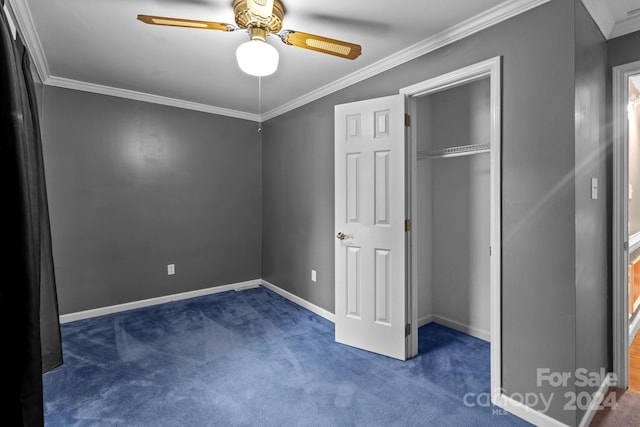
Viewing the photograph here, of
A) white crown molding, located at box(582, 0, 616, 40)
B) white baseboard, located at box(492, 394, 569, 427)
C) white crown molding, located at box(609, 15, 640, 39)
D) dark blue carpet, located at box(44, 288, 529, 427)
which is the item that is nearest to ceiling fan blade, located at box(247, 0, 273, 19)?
→ white crown molding, located at box(582, 0, 616, 40)

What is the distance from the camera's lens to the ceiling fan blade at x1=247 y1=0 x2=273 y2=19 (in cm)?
177

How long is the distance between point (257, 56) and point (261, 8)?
0.30 m

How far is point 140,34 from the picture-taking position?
234cm

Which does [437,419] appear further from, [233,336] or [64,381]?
[64,381]

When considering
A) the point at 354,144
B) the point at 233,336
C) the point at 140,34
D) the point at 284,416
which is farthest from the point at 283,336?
the point at 140,34

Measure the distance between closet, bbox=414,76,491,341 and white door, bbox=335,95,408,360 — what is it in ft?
1.37

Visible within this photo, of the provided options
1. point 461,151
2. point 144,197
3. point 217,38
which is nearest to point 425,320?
point 461,151

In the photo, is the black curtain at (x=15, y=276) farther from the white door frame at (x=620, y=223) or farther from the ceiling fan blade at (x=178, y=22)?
the white door frame at (x=620, y=223)

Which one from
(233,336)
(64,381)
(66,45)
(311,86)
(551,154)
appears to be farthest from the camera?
(311,86)

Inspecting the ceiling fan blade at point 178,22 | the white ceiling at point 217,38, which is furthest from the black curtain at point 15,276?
the white ceiling at point 217,38

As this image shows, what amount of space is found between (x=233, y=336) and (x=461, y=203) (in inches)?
100

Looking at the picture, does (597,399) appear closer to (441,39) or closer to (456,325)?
(456,325)

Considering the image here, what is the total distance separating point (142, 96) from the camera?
145 inches

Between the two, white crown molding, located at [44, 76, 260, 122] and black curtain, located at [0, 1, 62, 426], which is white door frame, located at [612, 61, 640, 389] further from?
white crown molding, located at [44, 76, 260, 122]
